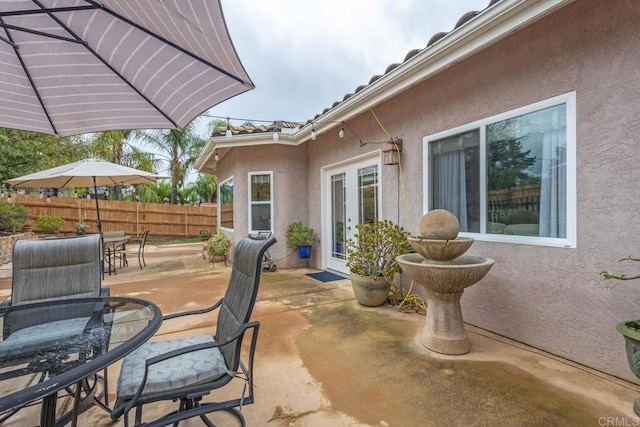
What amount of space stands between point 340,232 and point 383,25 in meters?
6.82

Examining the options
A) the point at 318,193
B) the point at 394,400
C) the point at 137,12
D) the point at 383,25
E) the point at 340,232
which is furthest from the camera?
the point at 383,25

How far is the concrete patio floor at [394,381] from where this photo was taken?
7.00 ft

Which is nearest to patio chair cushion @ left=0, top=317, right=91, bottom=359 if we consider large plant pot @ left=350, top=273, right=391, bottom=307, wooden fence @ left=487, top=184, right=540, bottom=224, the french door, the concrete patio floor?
the concrete patio floor

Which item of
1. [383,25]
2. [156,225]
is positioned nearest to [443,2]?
[383,25]

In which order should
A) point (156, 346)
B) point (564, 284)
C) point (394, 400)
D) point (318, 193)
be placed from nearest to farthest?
point (156, 346) → point (394, 400) → point (564, 284) → point (318, 193)

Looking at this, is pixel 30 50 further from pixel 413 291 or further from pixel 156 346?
pixel 413 291

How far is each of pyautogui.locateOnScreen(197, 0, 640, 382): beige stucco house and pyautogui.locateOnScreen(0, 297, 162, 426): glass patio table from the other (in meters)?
3.45

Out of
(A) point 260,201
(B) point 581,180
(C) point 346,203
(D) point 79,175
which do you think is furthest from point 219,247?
(B) point 581,180

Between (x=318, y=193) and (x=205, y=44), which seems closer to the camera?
(x=205, y=44)

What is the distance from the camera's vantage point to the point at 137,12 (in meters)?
2.00

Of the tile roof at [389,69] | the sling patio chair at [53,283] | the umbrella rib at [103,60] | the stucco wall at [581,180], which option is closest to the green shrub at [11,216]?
the tile roof at [389,69]

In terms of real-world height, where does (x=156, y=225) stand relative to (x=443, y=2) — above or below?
below

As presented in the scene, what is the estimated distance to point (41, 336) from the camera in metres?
2.05
